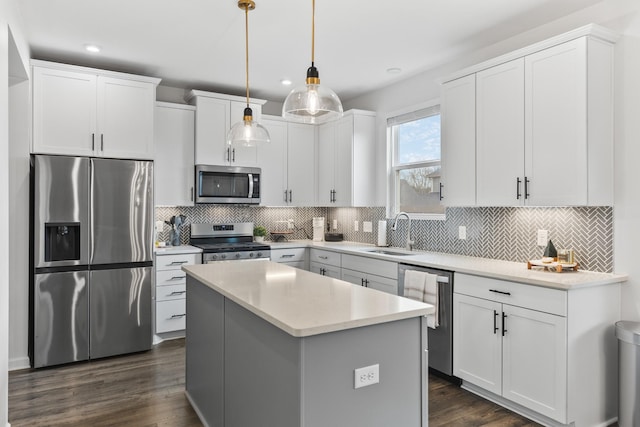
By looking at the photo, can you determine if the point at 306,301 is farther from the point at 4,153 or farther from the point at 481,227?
the point at 481,227

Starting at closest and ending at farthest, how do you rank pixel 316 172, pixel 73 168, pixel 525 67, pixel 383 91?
pixel 525 67 < pixel 73 168 < pixel 383 91 < pixel 316 172

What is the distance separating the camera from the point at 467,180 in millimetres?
3320

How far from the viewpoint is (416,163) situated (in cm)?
433

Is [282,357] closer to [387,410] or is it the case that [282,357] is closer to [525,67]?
[387,410]

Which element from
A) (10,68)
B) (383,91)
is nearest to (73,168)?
(10,68)

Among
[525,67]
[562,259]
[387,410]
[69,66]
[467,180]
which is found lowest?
[387,410]

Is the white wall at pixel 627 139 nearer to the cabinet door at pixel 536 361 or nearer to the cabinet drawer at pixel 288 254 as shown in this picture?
the cabinet door at pixel 536 361

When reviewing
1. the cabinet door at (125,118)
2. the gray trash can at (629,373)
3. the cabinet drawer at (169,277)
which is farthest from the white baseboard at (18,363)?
the gray trash can at (629,373)

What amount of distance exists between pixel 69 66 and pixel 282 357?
3.38 metres

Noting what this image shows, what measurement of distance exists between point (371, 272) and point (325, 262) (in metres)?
0.82

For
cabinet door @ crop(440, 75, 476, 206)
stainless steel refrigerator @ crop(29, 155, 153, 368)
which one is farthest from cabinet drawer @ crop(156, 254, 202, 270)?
cabinet door @ crop(440, 75, 476, 206)

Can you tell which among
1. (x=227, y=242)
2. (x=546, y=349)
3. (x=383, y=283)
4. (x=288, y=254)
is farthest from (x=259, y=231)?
(x=546, y=349)

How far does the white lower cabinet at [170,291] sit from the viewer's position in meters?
4.08

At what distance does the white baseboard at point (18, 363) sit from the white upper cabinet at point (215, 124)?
233 cm
